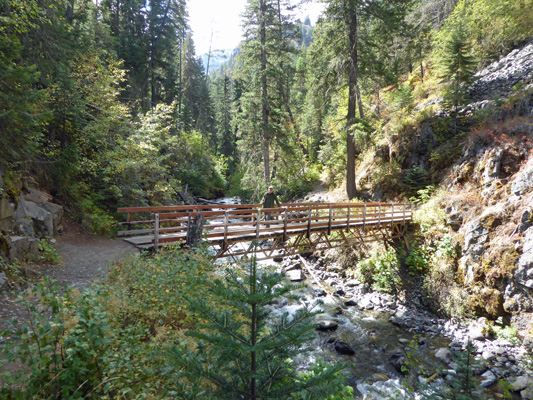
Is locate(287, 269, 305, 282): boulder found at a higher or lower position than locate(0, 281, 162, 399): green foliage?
lower

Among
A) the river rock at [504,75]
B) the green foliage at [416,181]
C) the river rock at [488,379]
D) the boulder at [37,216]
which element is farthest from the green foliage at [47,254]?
the river rock at [504,75]

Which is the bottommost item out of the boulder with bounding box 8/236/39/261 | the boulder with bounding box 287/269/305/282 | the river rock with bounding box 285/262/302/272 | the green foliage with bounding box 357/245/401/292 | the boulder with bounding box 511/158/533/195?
the boulder with bounding box 287/269/305/282

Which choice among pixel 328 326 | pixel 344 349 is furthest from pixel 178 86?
pixel 344 349

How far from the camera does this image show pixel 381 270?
13.1 metres

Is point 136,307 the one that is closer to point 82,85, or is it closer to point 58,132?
point 58,132

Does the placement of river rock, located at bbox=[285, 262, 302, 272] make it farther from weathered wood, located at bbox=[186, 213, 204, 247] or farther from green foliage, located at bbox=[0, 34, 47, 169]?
green foliage, located at bbox=[0, 34, 47, 169]

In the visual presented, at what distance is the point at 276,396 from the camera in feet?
7.40

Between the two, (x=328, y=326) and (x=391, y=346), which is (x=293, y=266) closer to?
(x=328, y=326)

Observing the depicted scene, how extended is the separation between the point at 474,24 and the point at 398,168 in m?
13.3

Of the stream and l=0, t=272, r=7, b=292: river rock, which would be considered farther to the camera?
the stream

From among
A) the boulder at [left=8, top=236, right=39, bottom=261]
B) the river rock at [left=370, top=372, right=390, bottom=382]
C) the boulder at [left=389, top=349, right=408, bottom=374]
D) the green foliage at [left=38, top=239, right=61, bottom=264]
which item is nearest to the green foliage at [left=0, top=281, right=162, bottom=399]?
the boulder at [left=8, top=236, right=39, bottom=261]

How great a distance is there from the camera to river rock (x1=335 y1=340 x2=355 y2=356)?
877cm

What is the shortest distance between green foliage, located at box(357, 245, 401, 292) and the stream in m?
0.50

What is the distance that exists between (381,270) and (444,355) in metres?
5.00
